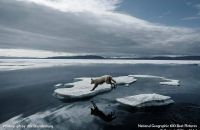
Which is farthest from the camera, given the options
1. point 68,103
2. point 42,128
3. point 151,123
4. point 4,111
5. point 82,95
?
point 82,95

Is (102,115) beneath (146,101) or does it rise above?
beneath

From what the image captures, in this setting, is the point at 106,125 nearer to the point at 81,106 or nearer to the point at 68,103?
the point at 81,106

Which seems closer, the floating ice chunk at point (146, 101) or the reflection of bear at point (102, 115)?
the reflection of bear at point (102, 115)

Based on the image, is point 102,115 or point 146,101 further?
point 146,101

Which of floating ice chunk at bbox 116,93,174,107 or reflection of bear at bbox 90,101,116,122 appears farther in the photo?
floating ice chunk at bbox 116,93,174,107

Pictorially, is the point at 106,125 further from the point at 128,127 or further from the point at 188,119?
the point at 188,119

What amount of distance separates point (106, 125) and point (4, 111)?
6.36 m

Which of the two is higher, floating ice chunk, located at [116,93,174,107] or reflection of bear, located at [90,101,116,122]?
floating ice chunk, located at [116,93,174,107]

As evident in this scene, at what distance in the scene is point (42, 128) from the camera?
9.38m

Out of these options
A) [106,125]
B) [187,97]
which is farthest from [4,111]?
[187,97]

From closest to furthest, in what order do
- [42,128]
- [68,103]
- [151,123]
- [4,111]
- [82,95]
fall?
[42,128] < [151,123] < [4,111] < [68,103] < [82,95]

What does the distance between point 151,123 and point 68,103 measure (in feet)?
19.5

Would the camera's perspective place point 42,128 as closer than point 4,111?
Yes

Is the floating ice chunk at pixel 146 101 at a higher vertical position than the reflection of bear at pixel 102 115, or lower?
higher
